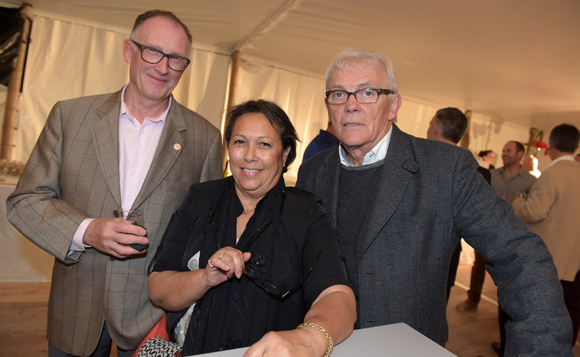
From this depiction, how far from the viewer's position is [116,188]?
148cm

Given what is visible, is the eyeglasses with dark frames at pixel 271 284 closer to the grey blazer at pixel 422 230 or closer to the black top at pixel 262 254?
the black top at pixel 262 254

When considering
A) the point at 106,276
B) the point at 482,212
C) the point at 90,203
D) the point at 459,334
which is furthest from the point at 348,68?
the point at 459,334

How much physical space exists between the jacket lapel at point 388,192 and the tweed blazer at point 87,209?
903 mm

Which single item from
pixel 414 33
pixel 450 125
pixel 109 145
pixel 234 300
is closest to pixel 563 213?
pixel 450 125

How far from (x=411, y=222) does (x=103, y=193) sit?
1303 mm

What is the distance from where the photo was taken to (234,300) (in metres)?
1.29

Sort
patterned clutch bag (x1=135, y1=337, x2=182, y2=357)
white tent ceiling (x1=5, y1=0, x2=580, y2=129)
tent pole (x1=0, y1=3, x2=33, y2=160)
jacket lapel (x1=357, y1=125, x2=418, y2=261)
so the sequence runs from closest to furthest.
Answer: patterned clutch bag (x1=135, y1=337, x2=182, y2=357) → jacket lapel (x1=357, y1=125, x2=418, y2=261) → white tent ceiling (x1=5, y1=0, x2=580, y2=129) → tent pole (x1=0, y1=3, x2=33, y2=160)

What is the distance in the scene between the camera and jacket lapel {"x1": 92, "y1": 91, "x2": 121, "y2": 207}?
1.48 meters

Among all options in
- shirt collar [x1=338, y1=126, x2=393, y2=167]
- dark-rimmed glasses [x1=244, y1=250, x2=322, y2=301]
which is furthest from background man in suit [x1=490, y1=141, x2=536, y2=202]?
dark-rimmed glasses [x1=244, y1=250, x2=322, y2=301]

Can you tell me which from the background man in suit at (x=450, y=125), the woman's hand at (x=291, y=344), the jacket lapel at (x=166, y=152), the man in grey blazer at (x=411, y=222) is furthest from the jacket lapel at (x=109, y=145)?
the background man in suit at (x=450, y=125)

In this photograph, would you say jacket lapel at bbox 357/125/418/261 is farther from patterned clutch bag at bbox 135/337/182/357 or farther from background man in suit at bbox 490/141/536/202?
background man in suit at bbox 490/141/536/202

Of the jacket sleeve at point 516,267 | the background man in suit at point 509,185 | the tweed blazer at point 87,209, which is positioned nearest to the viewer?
the jacket sleeve at point 516,267

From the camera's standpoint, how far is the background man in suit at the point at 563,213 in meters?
3.21

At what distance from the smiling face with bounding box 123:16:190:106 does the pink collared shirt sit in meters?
0.11
